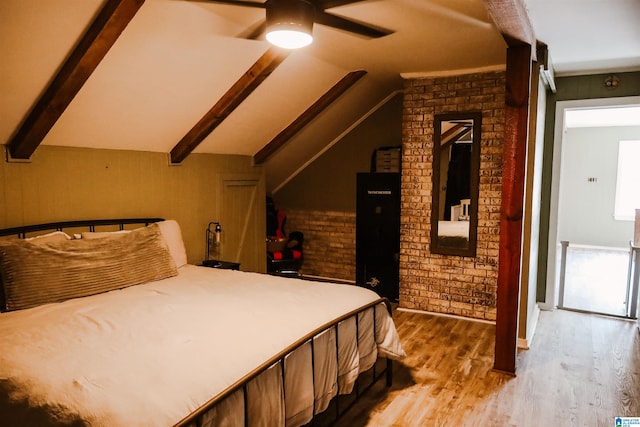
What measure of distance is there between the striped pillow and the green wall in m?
3.11

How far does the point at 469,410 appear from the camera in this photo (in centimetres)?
275

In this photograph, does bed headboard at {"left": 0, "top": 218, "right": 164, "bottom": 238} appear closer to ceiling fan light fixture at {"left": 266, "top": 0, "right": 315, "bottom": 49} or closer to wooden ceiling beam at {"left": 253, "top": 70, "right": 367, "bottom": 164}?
wooden ceiling beam at {"left": 253, "top": 70, "right": 367, "bottom": 164}

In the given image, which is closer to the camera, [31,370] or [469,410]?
[31,370]

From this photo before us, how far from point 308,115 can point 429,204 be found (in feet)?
5.50

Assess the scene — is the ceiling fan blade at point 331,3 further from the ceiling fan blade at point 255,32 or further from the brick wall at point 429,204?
the brick wall at point 429,204

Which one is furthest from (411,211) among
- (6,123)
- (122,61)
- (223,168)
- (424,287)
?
(6,123)

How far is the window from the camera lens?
8.08m

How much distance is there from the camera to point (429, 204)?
4.56 metres

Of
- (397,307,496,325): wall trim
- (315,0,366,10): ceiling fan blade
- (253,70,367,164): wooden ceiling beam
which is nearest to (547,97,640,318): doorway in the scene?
(397,307,496,325): wall trim

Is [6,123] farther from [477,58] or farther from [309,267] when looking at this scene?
[309,267]

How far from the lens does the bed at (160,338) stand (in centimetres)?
159

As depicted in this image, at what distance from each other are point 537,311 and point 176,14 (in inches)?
172

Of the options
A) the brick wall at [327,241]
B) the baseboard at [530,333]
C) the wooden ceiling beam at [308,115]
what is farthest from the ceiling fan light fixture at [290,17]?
the brick wall at [327,241]

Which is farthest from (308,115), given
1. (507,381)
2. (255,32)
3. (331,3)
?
(507,381)
